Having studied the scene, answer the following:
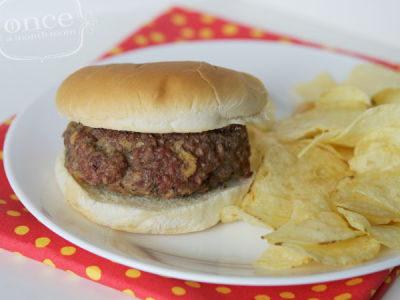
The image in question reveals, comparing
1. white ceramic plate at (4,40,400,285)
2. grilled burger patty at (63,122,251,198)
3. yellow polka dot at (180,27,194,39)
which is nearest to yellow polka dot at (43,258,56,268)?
white ceramic plate at (4,40,400,285)

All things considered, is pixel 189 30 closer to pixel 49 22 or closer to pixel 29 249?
pixel 49 22

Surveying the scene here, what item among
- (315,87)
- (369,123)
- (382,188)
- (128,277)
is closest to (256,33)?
(315,87)

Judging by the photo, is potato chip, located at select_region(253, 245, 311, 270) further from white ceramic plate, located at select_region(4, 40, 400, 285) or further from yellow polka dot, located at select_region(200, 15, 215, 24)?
yellow polka dot, located at select_region(200, 15, 215, 24)

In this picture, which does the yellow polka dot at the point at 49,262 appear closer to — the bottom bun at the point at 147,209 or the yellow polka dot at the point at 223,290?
the bottom bun at the point at 147,209

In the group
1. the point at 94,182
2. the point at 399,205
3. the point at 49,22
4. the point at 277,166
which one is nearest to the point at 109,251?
the point at 94,182

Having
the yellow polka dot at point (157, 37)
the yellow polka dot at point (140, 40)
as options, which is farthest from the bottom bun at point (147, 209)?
the yellow polka dot at point (157, 37)

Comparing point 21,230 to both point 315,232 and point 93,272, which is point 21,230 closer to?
point 93,272
